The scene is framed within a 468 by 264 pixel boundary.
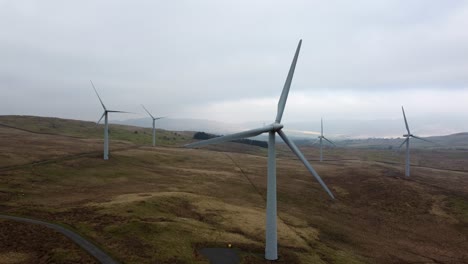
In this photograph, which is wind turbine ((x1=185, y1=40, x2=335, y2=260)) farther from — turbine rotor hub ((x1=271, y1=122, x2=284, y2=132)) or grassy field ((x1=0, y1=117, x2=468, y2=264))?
grassy field ((x1=0, y1=117, x2=468, y2=264))

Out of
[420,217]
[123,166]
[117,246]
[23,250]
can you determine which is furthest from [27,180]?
[420,217]

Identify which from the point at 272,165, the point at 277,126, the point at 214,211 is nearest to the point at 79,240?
the point at 214,211

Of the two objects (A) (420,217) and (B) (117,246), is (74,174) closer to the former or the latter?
(B) (117,246)

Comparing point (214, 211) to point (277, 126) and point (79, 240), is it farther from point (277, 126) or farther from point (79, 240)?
point (277, 126)

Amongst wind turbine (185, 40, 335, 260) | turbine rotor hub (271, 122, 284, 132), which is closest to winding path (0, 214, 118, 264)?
wind turbine (185, 40, 335, 260)

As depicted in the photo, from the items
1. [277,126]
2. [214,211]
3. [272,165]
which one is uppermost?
[277,126]

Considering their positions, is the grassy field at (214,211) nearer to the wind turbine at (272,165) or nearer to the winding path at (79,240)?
the winding path at (79,240)

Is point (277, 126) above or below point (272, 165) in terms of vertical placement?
above

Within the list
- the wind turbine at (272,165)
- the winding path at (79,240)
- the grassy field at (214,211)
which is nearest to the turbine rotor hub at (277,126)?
the wind turbine at (272,165)
